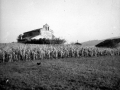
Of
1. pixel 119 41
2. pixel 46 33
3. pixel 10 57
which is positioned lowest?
pixel 10 57

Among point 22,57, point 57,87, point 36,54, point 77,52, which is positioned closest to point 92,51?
point 77,52

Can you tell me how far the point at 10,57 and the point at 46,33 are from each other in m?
35.1

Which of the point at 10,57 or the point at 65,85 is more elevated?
the point at 10,57

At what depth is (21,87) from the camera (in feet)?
14.0

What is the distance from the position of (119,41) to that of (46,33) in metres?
30.6

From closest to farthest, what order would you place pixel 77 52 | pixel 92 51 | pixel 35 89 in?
pixel 35 89 < pixel 77 52 < pixel 92 51

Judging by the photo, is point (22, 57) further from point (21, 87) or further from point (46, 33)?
point (46, 33)

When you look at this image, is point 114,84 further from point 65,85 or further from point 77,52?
point 77,52

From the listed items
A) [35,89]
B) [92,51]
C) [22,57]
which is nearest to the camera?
[35,89]

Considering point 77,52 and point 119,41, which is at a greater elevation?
point 119,41

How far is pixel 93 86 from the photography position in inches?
172

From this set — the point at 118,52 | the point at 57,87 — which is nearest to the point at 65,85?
the point at 57,87

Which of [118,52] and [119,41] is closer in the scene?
[118,52]

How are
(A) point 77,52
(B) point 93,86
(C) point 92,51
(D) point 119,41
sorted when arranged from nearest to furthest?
1. (B) point 93,86
2. (A) point 77,52
3. (C) point 92,51
4. (D) point 119,41
